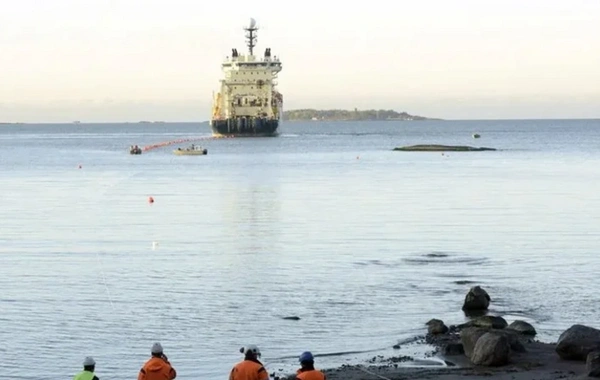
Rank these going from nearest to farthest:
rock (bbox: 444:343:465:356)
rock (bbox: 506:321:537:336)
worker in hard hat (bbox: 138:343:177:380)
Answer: worker in hard hat (bbox: 138:343:177:380), rock (bbox: 444:343:465:356), rock (bbox: 506:321:537:336)

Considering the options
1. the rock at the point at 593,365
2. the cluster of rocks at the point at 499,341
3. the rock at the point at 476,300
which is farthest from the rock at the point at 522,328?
the rock at the point at 593,365

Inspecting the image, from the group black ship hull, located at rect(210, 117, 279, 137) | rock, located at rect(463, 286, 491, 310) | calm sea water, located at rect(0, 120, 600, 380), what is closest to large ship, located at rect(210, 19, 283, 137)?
black ship hull, located at rect(210, 117, 279, 137)

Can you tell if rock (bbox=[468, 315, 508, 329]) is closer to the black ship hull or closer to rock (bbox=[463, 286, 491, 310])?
rock (bbox=[463, 286, 491, 310])

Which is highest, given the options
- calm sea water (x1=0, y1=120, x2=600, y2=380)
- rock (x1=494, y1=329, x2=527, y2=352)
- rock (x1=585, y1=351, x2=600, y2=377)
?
rock (x1=585, y1=351, x2=600, y2=377)

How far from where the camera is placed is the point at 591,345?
74.3 feet

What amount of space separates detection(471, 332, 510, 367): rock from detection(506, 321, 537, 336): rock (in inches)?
122

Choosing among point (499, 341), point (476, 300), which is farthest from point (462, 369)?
point (476, 300)

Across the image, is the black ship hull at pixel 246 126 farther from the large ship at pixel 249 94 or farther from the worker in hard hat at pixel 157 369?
the worker in hard hat at pixel 157 369

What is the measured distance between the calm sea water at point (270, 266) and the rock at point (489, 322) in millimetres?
1096

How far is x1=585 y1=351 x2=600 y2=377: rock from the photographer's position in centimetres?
2053

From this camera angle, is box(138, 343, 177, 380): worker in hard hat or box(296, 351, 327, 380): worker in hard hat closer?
box(296, 351, 327, 380): worker in hard hat

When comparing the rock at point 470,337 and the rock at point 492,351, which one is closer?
the rock at point 492,351

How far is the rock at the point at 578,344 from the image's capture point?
2266 centimetres

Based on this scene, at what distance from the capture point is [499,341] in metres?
22.5
